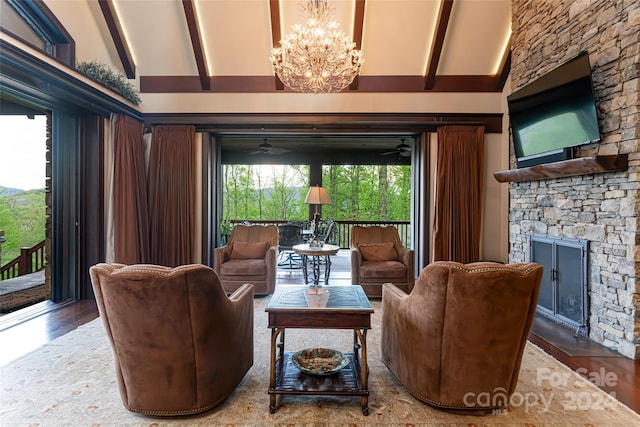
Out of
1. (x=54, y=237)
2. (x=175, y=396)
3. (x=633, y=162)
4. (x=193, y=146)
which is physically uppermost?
(x=193, y=146)

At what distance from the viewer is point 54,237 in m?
4.25

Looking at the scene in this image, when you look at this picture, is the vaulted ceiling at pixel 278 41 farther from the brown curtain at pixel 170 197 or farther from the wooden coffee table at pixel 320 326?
the wooden coffee table at pixel 320 326

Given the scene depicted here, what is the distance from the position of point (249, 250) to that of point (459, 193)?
3.30 metres

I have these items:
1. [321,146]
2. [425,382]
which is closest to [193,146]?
[321,146]

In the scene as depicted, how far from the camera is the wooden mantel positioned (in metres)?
2.85

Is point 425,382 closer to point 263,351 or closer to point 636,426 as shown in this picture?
point 636,426

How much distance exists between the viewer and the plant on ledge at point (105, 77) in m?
4.07

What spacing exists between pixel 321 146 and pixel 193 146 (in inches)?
140

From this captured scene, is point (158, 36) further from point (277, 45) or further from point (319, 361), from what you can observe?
point (319, 361)

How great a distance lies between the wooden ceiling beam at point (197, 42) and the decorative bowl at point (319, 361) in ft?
14.6

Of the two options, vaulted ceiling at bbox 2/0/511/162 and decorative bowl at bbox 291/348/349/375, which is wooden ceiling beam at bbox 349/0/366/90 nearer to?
vaulted ceiling at bbox 2/0/511/162

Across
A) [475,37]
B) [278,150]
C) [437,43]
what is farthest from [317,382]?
[278,150]

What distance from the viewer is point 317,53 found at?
3336 mm

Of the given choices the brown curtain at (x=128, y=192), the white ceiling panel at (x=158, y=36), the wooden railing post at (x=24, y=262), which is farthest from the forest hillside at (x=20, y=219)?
the white ceiling panel at (x=158, y=36)
